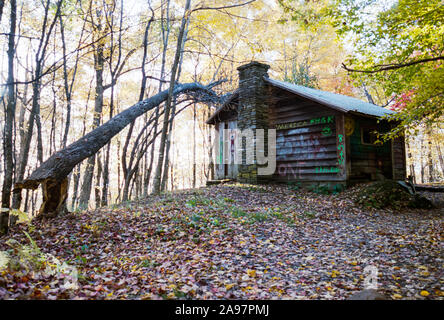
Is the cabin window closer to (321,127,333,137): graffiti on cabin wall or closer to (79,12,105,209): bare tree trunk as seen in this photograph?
(321,127,333,137): graffiti on cabin wall

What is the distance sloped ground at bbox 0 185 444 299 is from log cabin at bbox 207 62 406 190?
3.52 meters

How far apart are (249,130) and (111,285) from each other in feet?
34.8

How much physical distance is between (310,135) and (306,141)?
34cm

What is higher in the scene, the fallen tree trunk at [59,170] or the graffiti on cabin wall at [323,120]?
the graffiti on cabin wall at [323,120]

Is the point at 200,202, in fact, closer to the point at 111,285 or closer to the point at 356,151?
the point at 111,285

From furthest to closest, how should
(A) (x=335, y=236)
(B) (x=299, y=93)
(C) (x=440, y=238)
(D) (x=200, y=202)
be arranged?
(B) (x=299, y=93)
(D) (x=200, y=202)
(A) (x=335, y=236)
(C) (x=440, y=238)

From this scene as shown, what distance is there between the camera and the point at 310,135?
1241 centimetres

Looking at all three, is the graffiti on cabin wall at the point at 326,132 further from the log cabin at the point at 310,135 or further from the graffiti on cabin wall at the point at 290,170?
the graffiti on cabin wall at the point at 290,170

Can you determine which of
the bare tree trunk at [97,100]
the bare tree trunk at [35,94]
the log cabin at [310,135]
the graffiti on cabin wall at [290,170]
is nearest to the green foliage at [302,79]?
the log cabin at [310,135]

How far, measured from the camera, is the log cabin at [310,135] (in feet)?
37.8

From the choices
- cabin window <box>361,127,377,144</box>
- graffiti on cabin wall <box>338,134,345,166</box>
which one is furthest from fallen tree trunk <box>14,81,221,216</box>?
cabin window <box>361,127,377,144</box>
